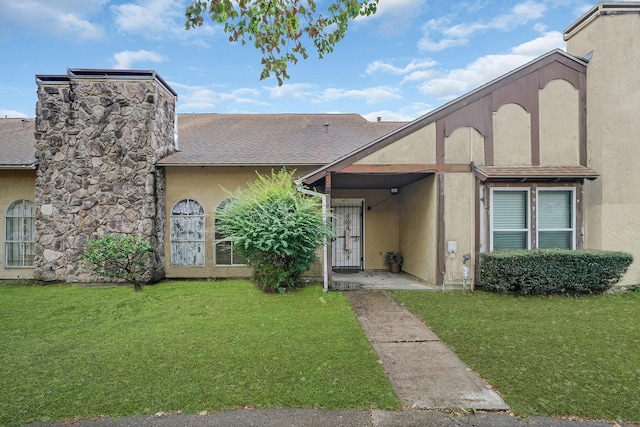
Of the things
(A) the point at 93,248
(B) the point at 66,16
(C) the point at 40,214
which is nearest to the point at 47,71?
(B) the point at 66,16

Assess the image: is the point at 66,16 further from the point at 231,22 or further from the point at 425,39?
the point at 425,39

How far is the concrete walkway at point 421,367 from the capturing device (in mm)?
3551

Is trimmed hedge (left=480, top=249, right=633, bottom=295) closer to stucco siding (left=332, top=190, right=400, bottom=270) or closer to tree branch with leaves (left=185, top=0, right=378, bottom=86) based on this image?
stucco siding (left=332, top=190, right=400, bottom=270)

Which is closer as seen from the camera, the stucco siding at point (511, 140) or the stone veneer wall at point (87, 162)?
the stucco siding at point (511, 140)

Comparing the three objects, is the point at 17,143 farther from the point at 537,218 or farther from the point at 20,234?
the point at 537,218

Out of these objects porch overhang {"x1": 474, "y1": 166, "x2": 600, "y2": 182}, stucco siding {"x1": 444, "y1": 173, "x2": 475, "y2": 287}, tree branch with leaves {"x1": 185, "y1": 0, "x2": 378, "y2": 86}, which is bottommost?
stucco siding {"x1": 444, "y1": 173, "x2": 475, "y2": 287}

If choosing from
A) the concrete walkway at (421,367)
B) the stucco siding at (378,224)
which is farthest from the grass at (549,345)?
the stucco siding at (378,224)

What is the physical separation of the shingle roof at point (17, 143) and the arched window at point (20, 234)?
1.31 metres

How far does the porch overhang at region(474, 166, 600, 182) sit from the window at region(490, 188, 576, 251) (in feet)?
1.37

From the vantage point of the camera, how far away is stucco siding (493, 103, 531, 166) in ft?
28.7

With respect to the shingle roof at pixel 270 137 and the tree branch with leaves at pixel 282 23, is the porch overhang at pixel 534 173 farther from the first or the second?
the tree branch with leaves at pixel 282 23

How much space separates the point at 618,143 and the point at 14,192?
1713 cm

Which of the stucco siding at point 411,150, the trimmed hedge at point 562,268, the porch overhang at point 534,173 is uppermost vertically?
the stucco siding at point 411,150

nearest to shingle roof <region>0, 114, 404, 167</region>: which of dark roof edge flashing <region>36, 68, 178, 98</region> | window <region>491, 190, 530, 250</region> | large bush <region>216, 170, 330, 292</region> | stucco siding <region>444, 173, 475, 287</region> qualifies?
large bush <region>216, 170, 330, 292</region>
